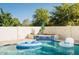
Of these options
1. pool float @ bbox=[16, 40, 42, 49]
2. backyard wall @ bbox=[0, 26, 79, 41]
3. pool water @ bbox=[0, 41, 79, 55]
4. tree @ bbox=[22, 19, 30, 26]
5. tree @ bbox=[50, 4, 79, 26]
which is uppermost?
tree @ bbox=[50, 4, 79, 26]

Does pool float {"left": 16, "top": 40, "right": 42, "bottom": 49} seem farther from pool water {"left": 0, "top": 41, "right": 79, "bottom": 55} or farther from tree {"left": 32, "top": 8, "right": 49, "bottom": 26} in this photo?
tree {"left": 32, "top": 8, "right": 49, "bottom": 26}

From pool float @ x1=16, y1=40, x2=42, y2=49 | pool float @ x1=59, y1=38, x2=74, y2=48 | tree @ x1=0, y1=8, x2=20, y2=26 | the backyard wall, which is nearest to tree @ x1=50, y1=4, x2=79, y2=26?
the backyard wall

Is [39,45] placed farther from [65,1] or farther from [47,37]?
[65,1]

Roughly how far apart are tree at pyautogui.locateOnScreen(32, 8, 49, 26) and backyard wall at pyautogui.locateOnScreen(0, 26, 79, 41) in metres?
0.07

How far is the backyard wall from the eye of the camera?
204 cm

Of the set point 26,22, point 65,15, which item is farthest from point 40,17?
point 65,15

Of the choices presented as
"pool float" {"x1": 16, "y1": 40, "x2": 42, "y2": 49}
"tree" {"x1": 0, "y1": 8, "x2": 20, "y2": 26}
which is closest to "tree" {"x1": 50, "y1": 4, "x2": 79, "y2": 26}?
"pool float" {"x1": 16, "y1": 40, "x2": 42, "y2": 49}

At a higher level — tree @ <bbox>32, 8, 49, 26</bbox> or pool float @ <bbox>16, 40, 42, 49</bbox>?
tree @ <bbox>32, 8, 49, 26</bbox>

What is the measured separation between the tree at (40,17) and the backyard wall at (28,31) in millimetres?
68

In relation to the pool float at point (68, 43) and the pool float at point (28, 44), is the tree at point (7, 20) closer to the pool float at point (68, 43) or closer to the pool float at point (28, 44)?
the pool float at point (28, 44)

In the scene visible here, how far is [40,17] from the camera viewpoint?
2088 millimetres

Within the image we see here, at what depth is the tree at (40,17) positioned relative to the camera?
6.73 feet

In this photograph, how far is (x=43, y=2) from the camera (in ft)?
6.72
